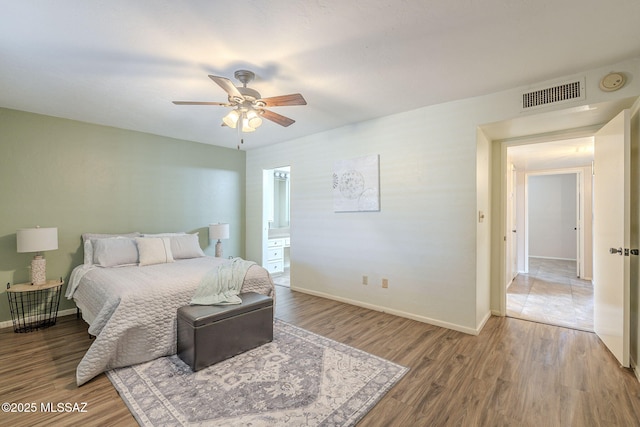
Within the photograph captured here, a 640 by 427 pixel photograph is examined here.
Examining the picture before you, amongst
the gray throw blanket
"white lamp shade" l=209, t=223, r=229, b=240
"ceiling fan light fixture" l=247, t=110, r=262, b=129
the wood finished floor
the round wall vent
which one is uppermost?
the round wall vent

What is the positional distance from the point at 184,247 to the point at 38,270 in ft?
4.80

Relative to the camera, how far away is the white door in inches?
88.2

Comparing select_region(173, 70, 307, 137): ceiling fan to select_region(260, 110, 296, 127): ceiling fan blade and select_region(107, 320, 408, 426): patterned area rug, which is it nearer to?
select_region(260, 110, 296, 127): ceiling fan blade

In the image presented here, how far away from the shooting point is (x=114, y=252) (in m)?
3.38

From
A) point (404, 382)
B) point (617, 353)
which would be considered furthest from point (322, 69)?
point (617, 353)

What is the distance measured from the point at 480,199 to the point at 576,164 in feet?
13.0

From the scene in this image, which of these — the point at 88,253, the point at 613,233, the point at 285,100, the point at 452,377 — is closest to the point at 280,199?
the point at 88,253

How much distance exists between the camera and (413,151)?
132 inches

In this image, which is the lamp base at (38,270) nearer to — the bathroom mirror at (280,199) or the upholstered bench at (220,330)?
the upholstered bench at (220,330)

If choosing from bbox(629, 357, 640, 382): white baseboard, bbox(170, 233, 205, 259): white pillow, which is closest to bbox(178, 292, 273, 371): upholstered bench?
bbox(170, 233, 205, 259): white pillow

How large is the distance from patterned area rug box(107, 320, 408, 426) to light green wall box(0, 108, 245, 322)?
7.68 feet

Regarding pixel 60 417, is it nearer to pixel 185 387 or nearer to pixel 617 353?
pixel 185 387

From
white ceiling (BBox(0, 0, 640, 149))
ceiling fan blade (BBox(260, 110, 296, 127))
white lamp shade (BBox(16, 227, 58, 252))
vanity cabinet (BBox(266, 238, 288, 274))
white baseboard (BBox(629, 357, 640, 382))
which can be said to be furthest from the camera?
vanity cabinet (BBox(266, 238, 288, 274))

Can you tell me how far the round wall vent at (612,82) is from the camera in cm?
225
